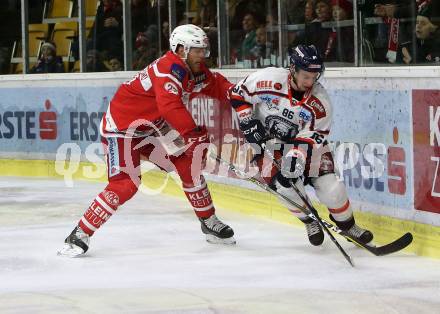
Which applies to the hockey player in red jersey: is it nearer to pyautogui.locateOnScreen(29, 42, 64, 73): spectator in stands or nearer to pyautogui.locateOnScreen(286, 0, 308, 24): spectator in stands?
pyautogui.locateOnScreen(286, 0, 308, 24): spectator in stands

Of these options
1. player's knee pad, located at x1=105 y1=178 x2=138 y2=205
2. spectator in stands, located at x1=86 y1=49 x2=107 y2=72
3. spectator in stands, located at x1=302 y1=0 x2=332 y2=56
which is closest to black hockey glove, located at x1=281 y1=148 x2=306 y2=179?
player's knee pad, located at x1=105 y1=178 x2=138 y2=205

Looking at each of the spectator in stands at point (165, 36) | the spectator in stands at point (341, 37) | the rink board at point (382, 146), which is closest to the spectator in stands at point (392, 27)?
the rink board at point (382, 146)

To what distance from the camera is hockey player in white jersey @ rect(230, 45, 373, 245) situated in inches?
238

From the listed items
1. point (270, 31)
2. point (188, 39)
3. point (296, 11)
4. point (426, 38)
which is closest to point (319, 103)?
point (426, 38)

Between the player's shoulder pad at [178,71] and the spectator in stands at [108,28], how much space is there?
13.3 ft

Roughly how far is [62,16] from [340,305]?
657 cm

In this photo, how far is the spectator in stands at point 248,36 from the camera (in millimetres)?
8234

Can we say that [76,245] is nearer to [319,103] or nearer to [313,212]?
[313,212]

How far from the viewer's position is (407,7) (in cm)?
627

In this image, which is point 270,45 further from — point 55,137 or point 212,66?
point 55,137

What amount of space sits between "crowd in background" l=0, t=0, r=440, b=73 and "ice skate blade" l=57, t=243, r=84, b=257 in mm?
1982

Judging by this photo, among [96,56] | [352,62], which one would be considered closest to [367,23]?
[352,62]

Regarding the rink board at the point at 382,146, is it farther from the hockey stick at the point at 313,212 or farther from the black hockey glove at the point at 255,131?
the black hockey glove at the point at 255,131

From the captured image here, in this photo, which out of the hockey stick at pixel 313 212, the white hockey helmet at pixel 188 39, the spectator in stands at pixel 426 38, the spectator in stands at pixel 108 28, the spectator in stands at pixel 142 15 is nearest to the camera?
the hockey stick at pixel 313 212
